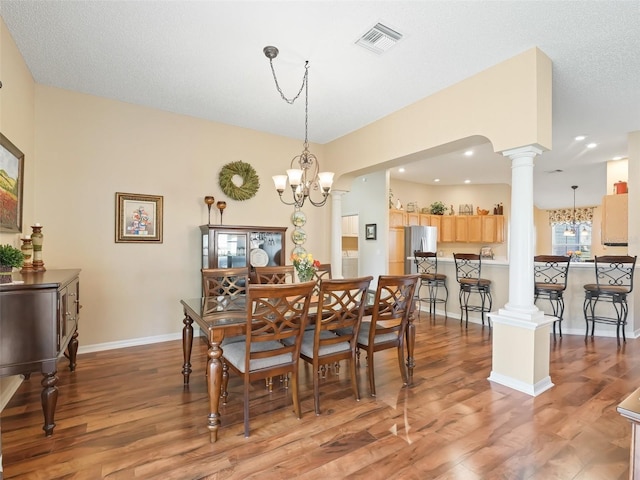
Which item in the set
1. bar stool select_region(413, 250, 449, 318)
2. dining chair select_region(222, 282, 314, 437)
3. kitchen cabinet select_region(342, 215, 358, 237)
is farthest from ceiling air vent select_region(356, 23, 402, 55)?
kitchen cabinet select_region(342, 215, 358, 237)

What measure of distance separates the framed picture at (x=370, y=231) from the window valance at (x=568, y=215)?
268 inches

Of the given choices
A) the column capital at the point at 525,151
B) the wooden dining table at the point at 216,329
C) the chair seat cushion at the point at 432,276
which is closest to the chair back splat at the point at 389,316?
the wooden dining table at the point at 216,329

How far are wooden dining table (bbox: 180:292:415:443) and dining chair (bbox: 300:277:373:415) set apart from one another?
0.14m

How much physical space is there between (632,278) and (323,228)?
4.17 m

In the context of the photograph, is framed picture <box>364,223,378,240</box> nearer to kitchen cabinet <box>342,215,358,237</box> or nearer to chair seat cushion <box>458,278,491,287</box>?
kitchen cabinet <box>342,215,358,237</box>

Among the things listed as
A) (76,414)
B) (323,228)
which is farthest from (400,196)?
(76,414)

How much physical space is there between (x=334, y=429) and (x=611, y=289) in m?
4.09

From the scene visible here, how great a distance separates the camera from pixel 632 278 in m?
4.19

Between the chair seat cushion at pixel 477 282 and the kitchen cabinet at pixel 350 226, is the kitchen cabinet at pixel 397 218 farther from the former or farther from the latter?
the chair seat cushion at pixel 477 282

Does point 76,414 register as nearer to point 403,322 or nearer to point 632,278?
point 403,322

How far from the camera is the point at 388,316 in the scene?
8.89ft

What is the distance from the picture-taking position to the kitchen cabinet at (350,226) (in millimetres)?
7688

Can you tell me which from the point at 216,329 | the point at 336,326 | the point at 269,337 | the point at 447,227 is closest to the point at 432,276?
the point at 336,326

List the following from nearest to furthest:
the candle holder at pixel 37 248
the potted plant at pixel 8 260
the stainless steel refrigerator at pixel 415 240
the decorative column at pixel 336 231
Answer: the potted plant at pixel 8 260 → the candle holder at pixel 37 248 → the decorative column at pixel 336 231 → the stainless steel refrigerator at pixel 415 240
